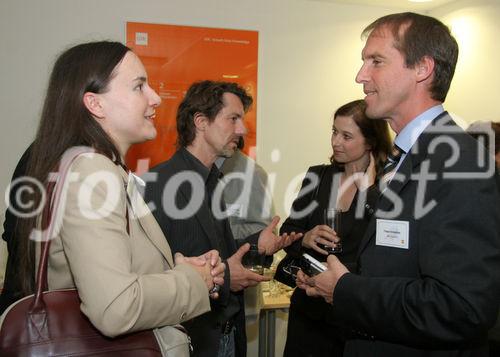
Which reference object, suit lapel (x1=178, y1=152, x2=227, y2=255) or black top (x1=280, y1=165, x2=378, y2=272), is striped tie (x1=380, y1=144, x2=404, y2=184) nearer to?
black top (x1=280, y1=165, x2=378, y2=272)

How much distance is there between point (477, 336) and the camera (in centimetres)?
123

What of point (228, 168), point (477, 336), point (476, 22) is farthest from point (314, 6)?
point (477, 336)

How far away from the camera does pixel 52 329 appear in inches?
→ 40.1

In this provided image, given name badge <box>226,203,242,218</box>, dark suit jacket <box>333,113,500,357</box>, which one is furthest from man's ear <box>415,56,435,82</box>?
name badge <box>226,203,242,218</box>

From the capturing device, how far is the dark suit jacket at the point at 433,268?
1161 mm

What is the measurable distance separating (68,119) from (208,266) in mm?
588

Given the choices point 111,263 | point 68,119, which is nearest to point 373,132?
point 68,119

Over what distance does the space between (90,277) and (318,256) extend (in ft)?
4.88

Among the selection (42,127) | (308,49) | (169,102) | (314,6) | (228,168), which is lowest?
(228,168)

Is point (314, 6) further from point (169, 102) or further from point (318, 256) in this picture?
point (318, 256)

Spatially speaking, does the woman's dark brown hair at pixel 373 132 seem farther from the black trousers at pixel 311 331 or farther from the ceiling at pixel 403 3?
the ceiling at pixel 403 3

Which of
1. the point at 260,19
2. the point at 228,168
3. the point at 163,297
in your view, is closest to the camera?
the point at 163,297

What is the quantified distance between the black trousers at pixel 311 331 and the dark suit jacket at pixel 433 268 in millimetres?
834

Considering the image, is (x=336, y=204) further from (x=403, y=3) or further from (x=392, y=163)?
(x=403, y=3)
